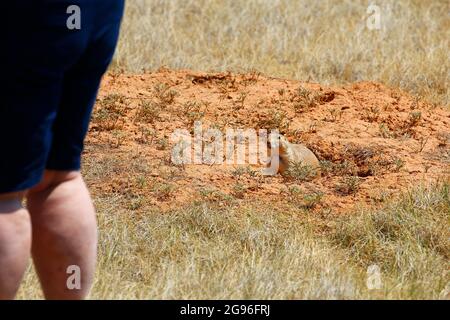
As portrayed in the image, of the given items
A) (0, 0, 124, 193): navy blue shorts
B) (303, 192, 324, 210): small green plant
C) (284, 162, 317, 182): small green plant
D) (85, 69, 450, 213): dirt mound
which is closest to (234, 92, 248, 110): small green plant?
(85, 69, 450, 213): dirt mound

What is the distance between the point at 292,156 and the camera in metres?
4.38

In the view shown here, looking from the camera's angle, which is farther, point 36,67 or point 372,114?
point 372,114

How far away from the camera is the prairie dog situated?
14.4 ft

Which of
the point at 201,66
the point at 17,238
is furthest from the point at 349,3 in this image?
the point at 17,238

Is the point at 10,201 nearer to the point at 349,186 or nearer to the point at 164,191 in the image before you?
the point at 164,191

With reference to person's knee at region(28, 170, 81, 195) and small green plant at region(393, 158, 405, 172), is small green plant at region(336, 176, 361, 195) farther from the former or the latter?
person's knee at region(28, 170, 81, 195)

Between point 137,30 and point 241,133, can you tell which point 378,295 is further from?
point 137,30

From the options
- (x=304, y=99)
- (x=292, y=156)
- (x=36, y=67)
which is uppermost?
(x=36, y=67)

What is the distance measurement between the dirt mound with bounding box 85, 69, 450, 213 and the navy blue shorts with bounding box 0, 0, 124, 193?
1757mm

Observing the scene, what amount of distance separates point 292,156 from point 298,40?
229 centimetres

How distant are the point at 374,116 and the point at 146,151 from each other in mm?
1372

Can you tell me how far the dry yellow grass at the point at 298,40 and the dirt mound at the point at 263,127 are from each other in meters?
0.43

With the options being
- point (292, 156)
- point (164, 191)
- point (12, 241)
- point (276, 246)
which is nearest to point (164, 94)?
point (292, 156)

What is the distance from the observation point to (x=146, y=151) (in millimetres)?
4414
